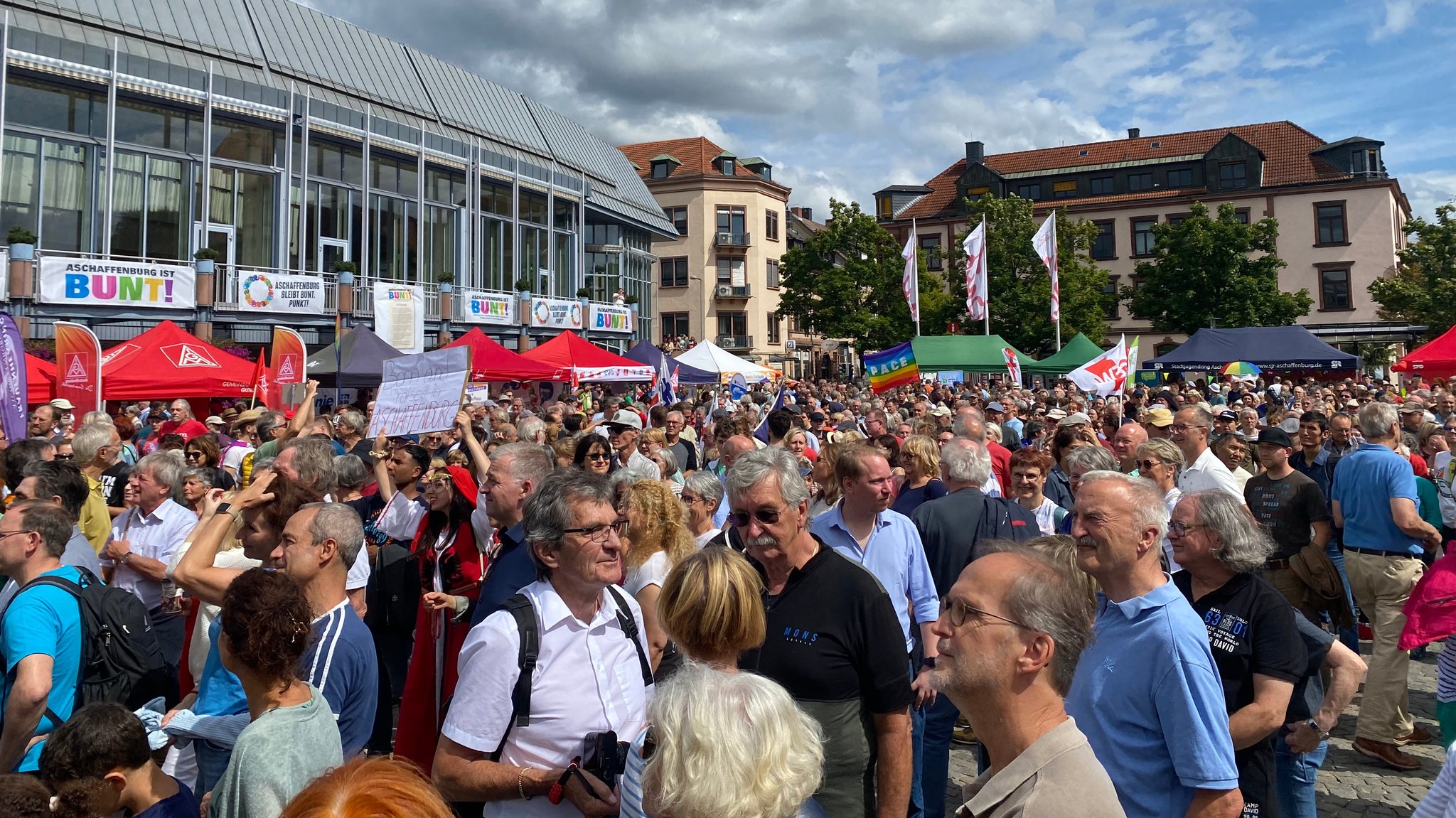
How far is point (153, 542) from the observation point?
5312 mm

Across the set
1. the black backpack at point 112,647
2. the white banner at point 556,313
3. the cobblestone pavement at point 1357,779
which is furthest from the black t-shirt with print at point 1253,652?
the white banner at point 556,313

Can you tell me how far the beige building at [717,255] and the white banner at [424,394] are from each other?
2156 inches

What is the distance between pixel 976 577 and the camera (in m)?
2.19

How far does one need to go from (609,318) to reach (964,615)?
37.1 meters

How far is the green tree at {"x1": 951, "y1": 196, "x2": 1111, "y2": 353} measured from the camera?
153 feet

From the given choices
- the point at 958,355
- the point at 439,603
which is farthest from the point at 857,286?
the point at 439,603

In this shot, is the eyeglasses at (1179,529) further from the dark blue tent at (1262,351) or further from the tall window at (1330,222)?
the tall window at (1330,222)

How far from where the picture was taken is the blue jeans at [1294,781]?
3842mm

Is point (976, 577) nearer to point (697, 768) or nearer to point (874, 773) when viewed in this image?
point (697, 768)

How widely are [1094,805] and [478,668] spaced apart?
160 cm

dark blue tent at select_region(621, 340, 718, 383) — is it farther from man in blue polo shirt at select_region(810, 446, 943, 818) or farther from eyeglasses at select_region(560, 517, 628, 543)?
eyeglasses at select_region(560, 517, 628, 543)

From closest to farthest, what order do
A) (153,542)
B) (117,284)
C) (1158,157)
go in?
1. (153,542)
2. (117,284)
3. (1158,157)

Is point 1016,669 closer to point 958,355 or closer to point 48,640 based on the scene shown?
point 48,640

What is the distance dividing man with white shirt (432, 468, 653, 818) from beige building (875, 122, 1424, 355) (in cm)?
5337
